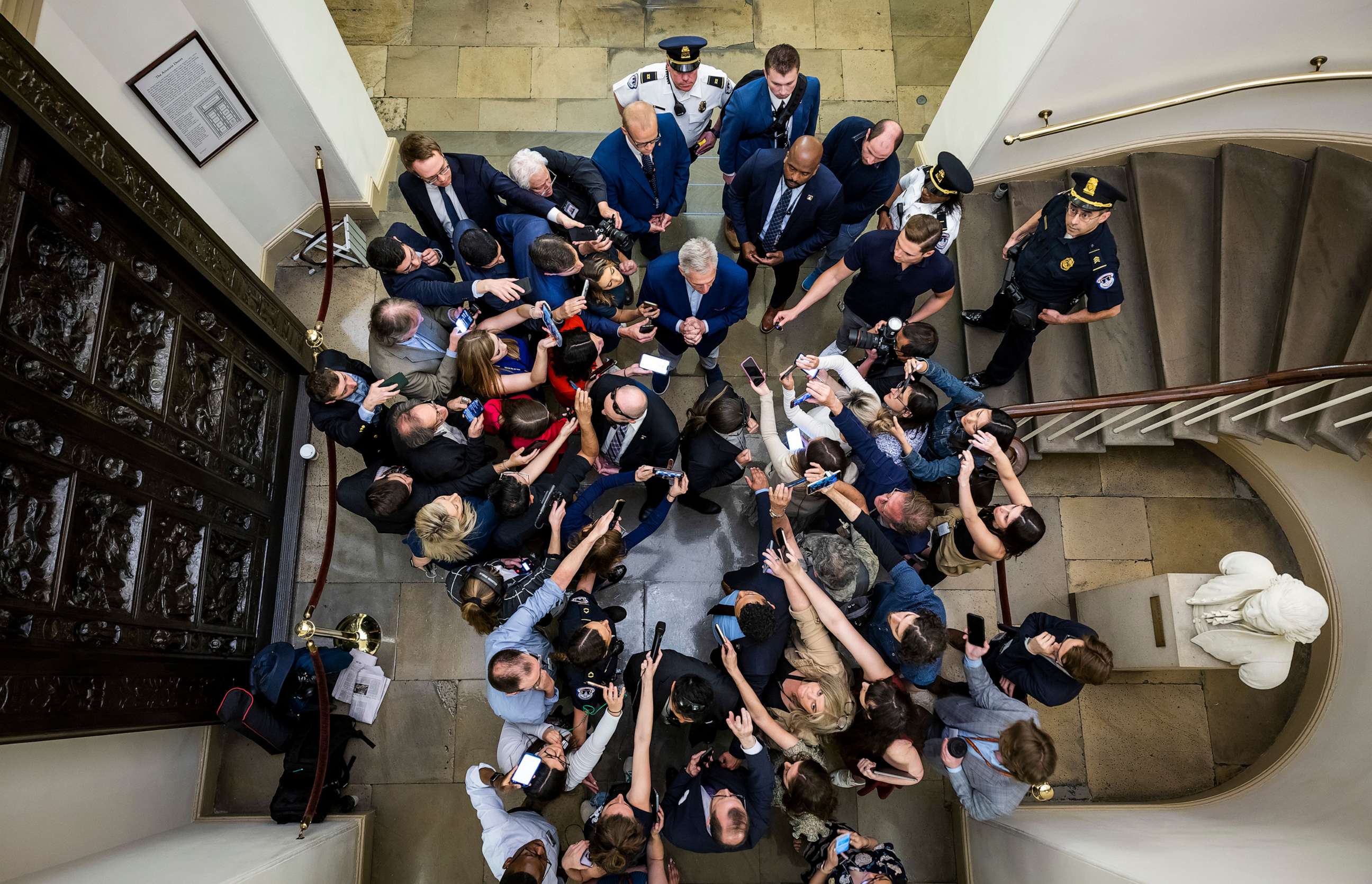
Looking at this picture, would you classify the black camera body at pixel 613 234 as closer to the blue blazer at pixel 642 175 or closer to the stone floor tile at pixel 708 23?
the blue blazer at pixel 642 175

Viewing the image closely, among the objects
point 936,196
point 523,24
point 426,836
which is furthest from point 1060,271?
point 426,836

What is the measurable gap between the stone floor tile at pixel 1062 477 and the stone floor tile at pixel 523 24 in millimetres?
5082

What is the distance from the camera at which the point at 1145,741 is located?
4461 mm

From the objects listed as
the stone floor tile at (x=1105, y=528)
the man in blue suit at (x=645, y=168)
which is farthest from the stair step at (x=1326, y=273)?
the man in blue suit at (x=645, y=168)

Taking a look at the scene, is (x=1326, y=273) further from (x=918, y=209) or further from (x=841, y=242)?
(x=841, y=242)

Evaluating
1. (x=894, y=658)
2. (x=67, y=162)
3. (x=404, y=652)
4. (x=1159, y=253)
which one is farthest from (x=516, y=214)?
(x=1159, y=253)

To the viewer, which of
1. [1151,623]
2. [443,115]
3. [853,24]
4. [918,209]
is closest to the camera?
[1151,623]

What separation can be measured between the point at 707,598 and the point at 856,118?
3.13m

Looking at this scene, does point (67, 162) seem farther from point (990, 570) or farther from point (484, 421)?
point (990, 570)

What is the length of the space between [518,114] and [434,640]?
4.11 metres

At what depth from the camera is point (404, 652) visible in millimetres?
4453

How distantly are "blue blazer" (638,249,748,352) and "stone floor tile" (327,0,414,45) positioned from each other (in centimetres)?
329

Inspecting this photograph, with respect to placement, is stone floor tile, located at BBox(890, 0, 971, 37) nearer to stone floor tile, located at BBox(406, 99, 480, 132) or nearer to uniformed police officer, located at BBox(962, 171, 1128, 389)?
uniformed police officer, located at BBox(962, 171, 1128, 389)

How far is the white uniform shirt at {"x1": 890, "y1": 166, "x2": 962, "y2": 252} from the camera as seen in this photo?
13.4ft
